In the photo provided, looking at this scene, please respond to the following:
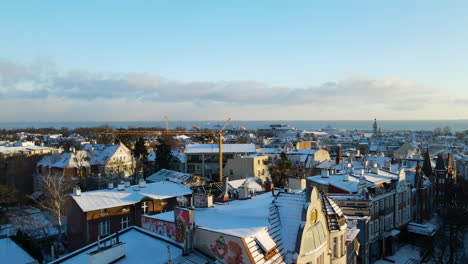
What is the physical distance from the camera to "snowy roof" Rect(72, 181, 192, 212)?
90.7ft

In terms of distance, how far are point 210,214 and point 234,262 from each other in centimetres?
387

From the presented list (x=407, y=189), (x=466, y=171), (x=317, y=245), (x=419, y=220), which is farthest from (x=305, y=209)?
(x=466, y=171)

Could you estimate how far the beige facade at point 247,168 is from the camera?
5252 cm

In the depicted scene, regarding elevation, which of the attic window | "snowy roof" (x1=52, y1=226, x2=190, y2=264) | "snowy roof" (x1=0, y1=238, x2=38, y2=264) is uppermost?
the attic window

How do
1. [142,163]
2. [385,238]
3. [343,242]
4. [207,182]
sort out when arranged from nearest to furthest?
[343,242] < [385,238] < [207,182] < [142,163]

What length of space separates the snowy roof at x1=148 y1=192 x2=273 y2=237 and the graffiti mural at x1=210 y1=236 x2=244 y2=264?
0.35 meters

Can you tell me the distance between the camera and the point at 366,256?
28516 mm

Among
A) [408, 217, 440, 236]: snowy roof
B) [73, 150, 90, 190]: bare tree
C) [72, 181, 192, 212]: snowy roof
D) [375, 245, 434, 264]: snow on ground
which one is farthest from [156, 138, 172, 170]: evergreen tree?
[408, 217, 440, 236]: snowy roof

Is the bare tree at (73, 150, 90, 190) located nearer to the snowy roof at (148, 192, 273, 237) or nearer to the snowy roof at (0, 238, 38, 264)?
the snowy roof at (0, 238, 38, 264)

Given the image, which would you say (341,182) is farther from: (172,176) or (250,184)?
(172,176)

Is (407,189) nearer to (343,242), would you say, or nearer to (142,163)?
(343,242)

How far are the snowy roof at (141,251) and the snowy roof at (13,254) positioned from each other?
11.6 metres

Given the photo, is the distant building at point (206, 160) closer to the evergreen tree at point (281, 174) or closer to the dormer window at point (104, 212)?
the evergreen tree at point (281, 174)

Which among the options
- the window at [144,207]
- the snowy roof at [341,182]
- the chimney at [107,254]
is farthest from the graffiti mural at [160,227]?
→ the snowy roof at [341,182]
